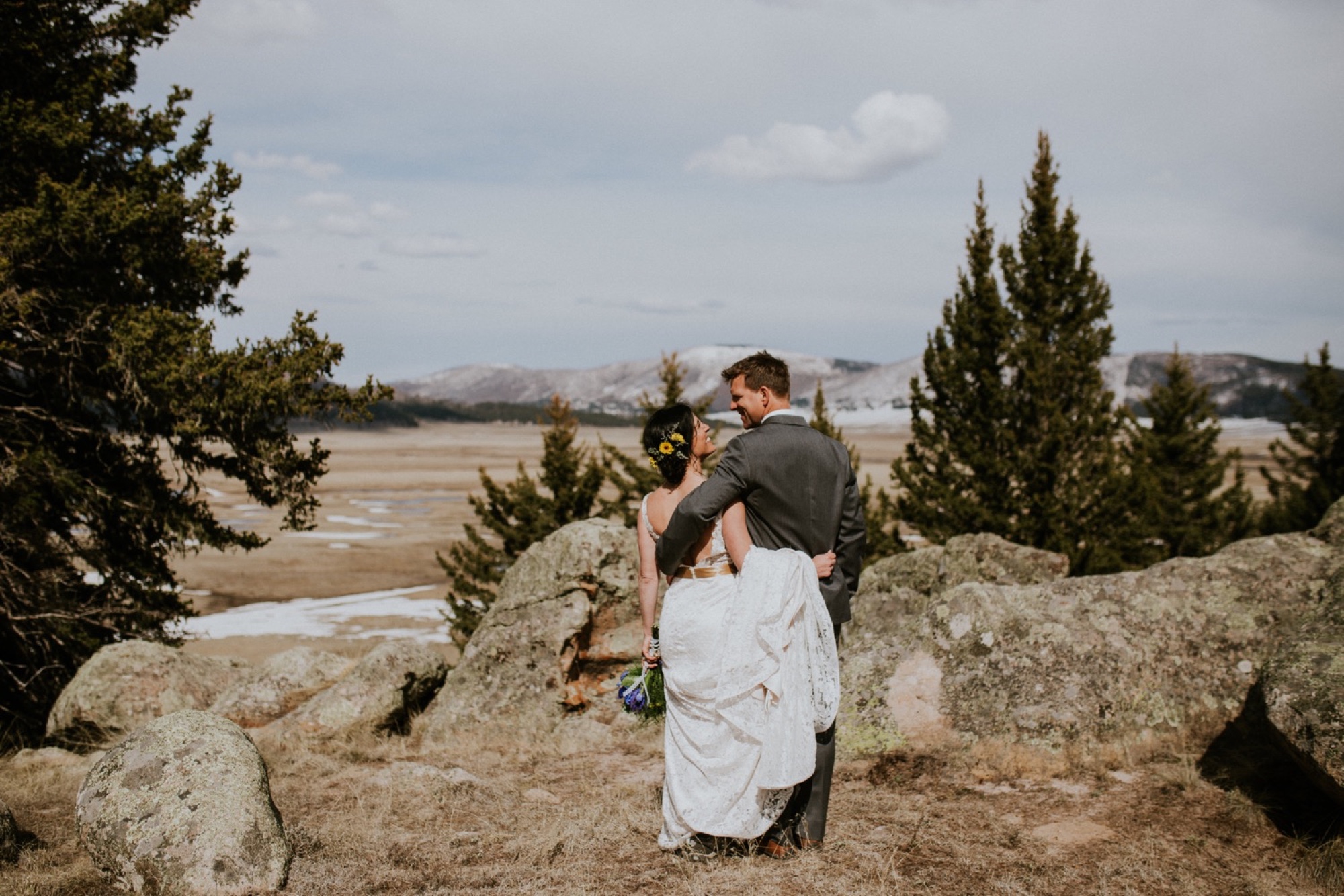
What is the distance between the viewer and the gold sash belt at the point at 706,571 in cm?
510

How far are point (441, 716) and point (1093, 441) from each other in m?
17.0

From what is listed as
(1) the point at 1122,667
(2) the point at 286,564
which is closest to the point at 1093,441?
(1) the point at 1122,667

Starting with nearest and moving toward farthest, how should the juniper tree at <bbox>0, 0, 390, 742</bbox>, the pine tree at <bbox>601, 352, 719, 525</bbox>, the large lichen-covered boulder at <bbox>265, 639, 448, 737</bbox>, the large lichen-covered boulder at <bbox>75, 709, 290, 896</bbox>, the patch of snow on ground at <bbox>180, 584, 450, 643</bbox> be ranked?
the large lichen-covered boulder at <bbox>75, 709, 290, 896</bbox>
the large lichen-covered boulder at <bbox>265, 639, 448, 737</bbox>
the juniper tree at <bbox>0, 0, 390, 742</bbox>
the pine tree at <bbox>601, 352, 719, 525</bbox>
the patch of snow on ground at <bbox>180, 584, 450, 643</bbox>

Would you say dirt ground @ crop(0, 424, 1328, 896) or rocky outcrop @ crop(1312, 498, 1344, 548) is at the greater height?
rocky outcrop @ crop(1312, 498, 1344, 548)

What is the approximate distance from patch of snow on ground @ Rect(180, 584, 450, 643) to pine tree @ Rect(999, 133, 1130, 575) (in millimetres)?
15953

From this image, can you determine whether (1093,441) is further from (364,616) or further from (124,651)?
(364,616)

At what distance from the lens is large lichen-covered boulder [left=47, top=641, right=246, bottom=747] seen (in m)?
9.71

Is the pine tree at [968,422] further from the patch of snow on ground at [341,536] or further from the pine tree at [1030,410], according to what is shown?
the patch of snow on ground at [341,536]

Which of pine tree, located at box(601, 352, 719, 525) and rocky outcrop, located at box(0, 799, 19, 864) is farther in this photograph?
pine tree, located at box(601, 352, 719, 525)

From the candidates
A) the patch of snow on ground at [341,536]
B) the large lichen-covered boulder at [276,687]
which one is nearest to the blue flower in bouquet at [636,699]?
the large lichen-covered boulder at [276,687]

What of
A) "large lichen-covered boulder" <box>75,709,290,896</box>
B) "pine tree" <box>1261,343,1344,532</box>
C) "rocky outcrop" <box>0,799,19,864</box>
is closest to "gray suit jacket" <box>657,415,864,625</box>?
"large lichen-covered boulder" <box>75,709,290,896</box>

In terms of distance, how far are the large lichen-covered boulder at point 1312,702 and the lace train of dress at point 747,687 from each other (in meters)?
2.74

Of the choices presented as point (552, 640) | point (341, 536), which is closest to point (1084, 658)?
point (552, 640)

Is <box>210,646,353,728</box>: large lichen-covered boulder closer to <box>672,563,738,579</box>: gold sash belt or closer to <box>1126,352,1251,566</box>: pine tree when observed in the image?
<box>672,563,738,579</box>: gold sash belt
